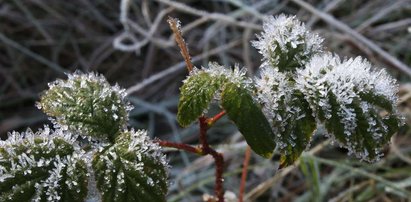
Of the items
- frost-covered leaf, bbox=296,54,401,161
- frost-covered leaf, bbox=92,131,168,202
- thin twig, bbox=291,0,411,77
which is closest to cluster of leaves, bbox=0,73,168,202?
frost-covered leaf, bbox=92,131,168,202

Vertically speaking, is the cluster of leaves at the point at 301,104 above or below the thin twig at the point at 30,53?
below

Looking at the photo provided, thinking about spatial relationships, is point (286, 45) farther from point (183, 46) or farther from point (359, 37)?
point (359, 37)

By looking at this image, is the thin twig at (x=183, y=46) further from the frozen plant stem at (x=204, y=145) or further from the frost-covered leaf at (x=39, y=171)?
the frost-covered leaf at (x=39, y=171)

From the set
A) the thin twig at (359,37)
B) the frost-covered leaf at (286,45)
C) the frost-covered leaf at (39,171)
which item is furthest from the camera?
the thin twig at (359,37)

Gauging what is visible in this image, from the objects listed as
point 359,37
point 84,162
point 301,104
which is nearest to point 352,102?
point 301,104

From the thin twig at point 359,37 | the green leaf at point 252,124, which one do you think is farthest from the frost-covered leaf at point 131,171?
the thin twig at point 359,37

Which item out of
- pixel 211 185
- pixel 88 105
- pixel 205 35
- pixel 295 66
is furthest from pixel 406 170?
pixel 88 105
